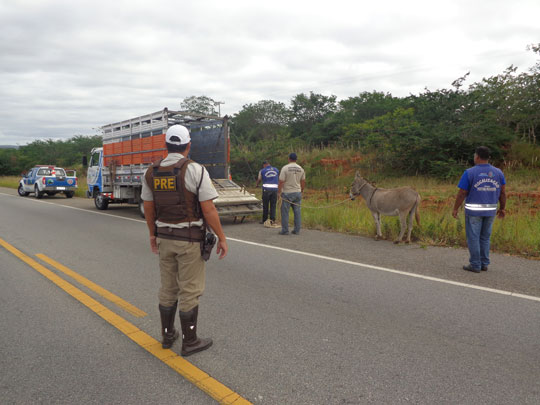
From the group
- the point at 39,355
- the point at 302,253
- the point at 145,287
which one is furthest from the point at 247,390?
the point at 302,253

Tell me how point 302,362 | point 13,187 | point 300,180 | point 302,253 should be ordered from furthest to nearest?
point 13,187, point 300,180, point 302,253, point 302,362

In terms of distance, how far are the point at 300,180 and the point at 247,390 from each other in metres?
7.50

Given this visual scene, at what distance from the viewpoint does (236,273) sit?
6.34 metres

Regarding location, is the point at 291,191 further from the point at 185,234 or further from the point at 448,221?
the point at 185,234

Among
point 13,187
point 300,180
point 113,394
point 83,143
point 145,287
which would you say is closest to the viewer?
point 113,394

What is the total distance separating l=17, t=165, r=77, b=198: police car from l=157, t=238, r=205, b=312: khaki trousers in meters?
23.3

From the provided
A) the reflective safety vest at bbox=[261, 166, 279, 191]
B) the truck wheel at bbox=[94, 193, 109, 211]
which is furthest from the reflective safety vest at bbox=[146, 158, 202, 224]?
the truck wheel at bbox=[94, 193, 109, 211]

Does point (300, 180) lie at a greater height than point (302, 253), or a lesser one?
greater

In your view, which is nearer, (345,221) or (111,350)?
(111,350)

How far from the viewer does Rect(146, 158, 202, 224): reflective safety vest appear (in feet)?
11.2

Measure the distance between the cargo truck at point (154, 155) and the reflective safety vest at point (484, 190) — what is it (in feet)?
21.3

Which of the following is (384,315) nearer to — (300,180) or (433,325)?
(433,325)

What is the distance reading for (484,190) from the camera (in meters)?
6.23

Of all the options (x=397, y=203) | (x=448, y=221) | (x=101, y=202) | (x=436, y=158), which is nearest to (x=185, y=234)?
(x=397, y=203)
